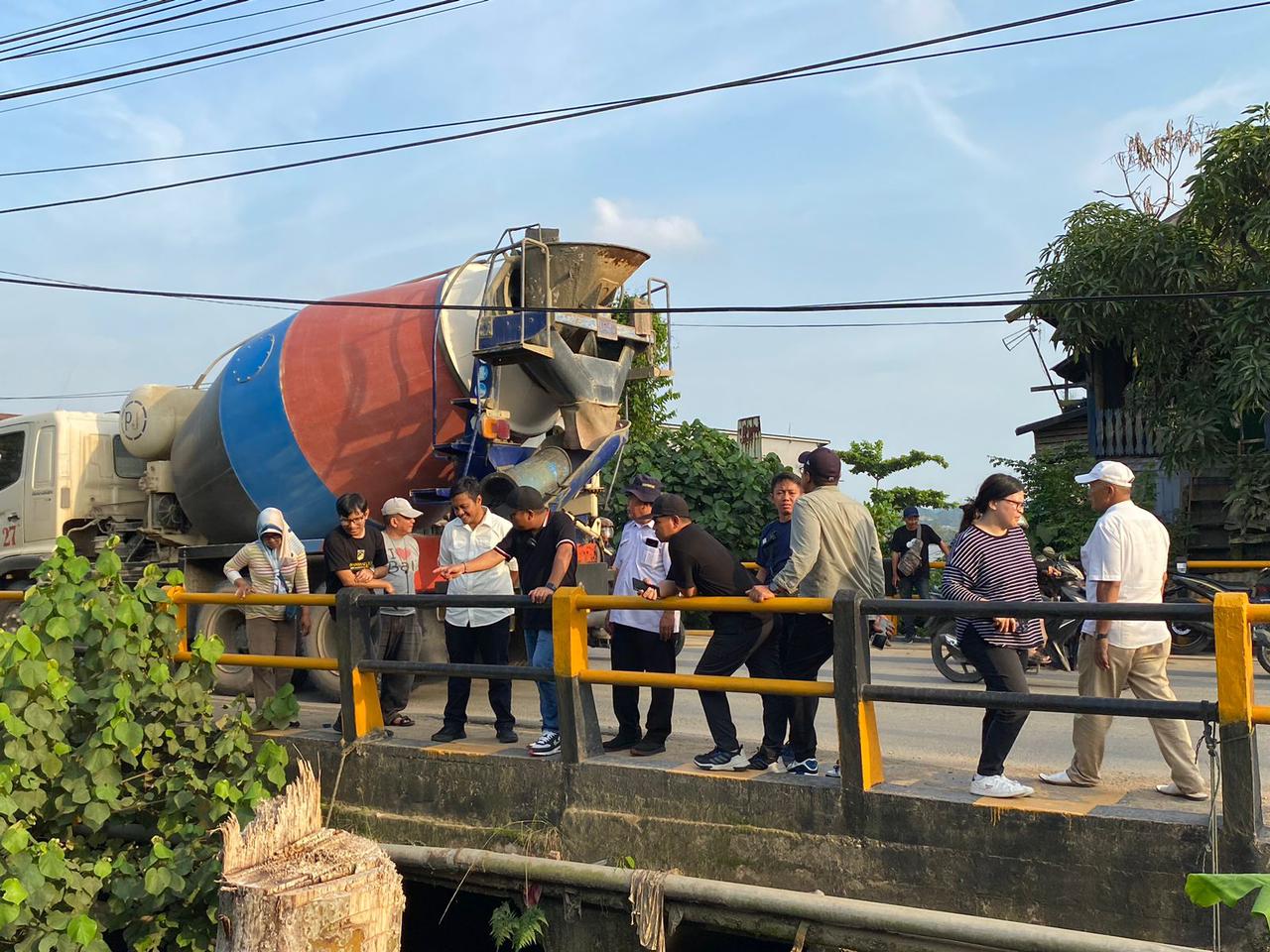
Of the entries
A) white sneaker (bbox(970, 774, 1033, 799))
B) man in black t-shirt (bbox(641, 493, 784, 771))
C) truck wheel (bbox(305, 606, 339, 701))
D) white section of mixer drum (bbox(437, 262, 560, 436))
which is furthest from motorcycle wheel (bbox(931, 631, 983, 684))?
white sneaker (bbox(970, 774, 1033, 799))

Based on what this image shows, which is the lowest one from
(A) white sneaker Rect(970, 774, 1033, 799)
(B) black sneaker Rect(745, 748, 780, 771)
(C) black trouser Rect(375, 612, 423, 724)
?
(B) black sneaker Rect(745, 748, 780, 771)

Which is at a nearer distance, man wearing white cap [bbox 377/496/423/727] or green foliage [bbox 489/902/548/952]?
green foliage [bbox 489/902/548/952]

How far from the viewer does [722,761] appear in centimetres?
575

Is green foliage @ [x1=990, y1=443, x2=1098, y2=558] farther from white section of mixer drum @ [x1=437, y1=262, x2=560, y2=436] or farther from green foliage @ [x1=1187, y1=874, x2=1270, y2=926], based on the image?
green foliage @ [x1=1187, y1=874, x2=1270, y2=926]

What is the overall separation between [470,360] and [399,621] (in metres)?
2.38

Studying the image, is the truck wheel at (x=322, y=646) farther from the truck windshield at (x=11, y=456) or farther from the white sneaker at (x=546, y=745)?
the truck windshield at (x=11, y=456)

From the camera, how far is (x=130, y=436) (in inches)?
443

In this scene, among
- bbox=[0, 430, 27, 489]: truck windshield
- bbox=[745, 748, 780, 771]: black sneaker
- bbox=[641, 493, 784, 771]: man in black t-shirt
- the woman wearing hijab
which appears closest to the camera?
bbox=[745, 748, 780, 771]: black sneaker

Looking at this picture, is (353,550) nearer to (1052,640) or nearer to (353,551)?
(353,551)

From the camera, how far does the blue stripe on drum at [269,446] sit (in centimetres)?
977

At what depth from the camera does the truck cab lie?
11.6 meters

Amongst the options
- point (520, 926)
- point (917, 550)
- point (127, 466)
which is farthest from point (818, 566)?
point (127, 466)

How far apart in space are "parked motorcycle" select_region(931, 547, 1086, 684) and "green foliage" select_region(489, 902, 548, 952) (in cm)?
533

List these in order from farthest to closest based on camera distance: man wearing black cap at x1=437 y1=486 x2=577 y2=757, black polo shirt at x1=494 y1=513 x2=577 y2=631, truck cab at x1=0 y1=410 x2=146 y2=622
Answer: truck cab at x1=0 y1=410 x2=146 y2=622, black polo shirt at x1=494 y1=513 x2=577 y2=631, man wearing black cap at x1=437 y1=486 x2=577 y2=757
